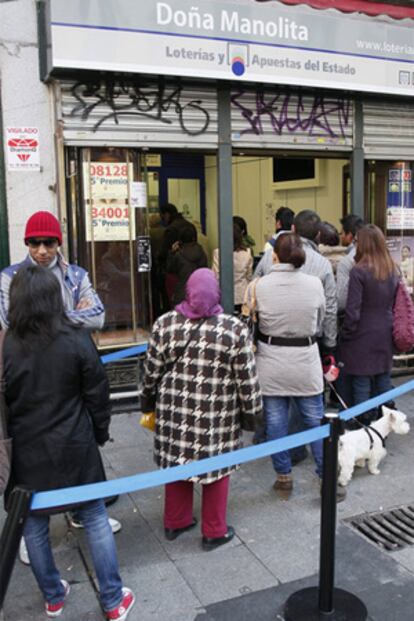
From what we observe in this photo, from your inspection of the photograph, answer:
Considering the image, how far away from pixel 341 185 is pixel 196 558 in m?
6.34

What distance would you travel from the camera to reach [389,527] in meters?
3.86

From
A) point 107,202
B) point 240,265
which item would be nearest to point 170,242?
point 240,265

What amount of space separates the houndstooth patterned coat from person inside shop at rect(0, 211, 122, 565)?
1.59ft

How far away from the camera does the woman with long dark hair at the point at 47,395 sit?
2699 mm

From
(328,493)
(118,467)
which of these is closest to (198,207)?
(118,467)

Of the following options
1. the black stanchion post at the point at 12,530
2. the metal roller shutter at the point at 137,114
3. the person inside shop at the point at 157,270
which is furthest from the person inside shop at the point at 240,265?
the black stanchion post at the point at 12,530

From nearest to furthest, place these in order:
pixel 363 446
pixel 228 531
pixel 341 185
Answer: pixel 228 531 < pixel 363 446 < pixel 341 185

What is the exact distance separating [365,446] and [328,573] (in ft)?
5.22

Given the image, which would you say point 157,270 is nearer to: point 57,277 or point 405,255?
point 405,255

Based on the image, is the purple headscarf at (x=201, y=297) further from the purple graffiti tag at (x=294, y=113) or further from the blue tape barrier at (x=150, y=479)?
the purple graffiti tag at (x=294, y=113)

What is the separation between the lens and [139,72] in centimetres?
514

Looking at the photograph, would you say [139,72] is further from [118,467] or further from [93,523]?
[93,523]

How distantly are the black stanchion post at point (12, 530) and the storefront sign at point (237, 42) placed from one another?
11.9 feet

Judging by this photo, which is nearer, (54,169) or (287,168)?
(54,169)
